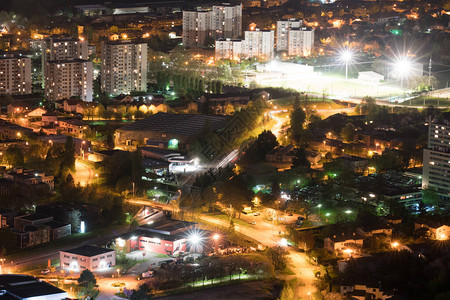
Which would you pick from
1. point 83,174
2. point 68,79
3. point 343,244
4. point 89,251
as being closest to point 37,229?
point 89,251

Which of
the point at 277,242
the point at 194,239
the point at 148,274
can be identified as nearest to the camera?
the point at 148,274

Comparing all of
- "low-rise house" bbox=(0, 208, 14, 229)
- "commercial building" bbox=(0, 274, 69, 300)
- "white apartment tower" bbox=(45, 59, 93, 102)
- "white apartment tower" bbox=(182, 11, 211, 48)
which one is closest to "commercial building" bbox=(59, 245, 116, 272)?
"commercial building" bbox=(0, 274, 69, 300)

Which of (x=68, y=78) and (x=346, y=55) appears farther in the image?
(x=346, y=55)

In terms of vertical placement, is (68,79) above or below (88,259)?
above

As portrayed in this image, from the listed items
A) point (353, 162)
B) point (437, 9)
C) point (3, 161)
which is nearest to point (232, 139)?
point (353, 162)

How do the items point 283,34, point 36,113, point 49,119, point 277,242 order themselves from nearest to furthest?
1. point 277,242
2. point 49,119
3. point 36,113
4. point 283,34

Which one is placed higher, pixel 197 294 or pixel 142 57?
pixel 142 57

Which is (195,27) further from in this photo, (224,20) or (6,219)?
(6,219)

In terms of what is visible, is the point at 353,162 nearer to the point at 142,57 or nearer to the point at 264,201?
the point at 264,201
